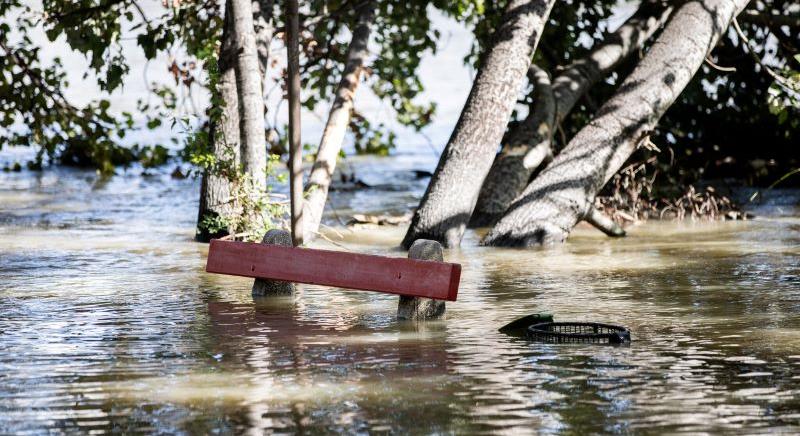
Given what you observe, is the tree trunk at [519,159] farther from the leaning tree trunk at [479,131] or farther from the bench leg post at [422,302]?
the bench leg post at [422,302]

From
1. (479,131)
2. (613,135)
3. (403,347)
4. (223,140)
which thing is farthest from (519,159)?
(403,347)

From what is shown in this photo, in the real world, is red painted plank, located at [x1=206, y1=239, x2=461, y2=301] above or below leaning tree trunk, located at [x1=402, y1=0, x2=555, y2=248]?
below

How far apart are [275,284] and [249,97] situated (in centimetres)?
312

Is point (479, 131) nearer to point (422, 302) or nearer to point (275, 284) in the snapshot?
point (275, 284)

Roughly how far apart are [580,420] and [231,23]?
25.1ft

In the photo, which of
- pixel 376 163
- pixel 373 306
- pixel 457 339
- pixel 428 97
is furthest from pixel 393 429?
pixel 428 97

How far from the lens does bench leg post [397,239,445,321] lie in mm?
8758

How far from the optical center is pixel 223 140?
1320 centimetres

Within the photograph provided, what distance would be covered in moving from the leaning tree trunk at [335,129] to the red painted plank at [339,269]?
3.25 m

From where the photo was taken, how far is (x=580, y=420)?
19.9ft

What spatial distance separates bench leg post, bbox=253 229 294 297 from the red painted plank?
27cm

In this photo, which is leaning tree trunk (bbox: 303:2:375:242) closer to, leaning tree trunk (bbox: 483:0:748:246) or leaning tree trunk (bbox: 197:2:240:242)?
leaning tree trunk (bbox: 197:2:240:242)

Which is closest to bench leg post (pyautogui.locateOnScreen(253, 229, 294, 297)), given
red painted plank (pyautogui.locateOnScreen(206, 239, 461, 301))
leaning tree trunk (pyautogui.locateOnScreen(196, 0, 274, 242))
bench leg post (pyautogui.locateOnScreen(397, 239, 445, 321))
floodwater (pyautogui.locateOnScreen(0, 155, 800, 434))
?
floodwater (pyautogui.locateOnScreen(0, 155, 800, 434))

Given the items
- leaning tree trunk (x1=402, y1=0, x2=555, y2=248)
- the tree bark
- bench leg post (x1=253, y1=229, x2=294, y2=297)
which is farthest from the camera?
leaning tree trunk (x1=402, y1=0, x2=555, y2=248)
